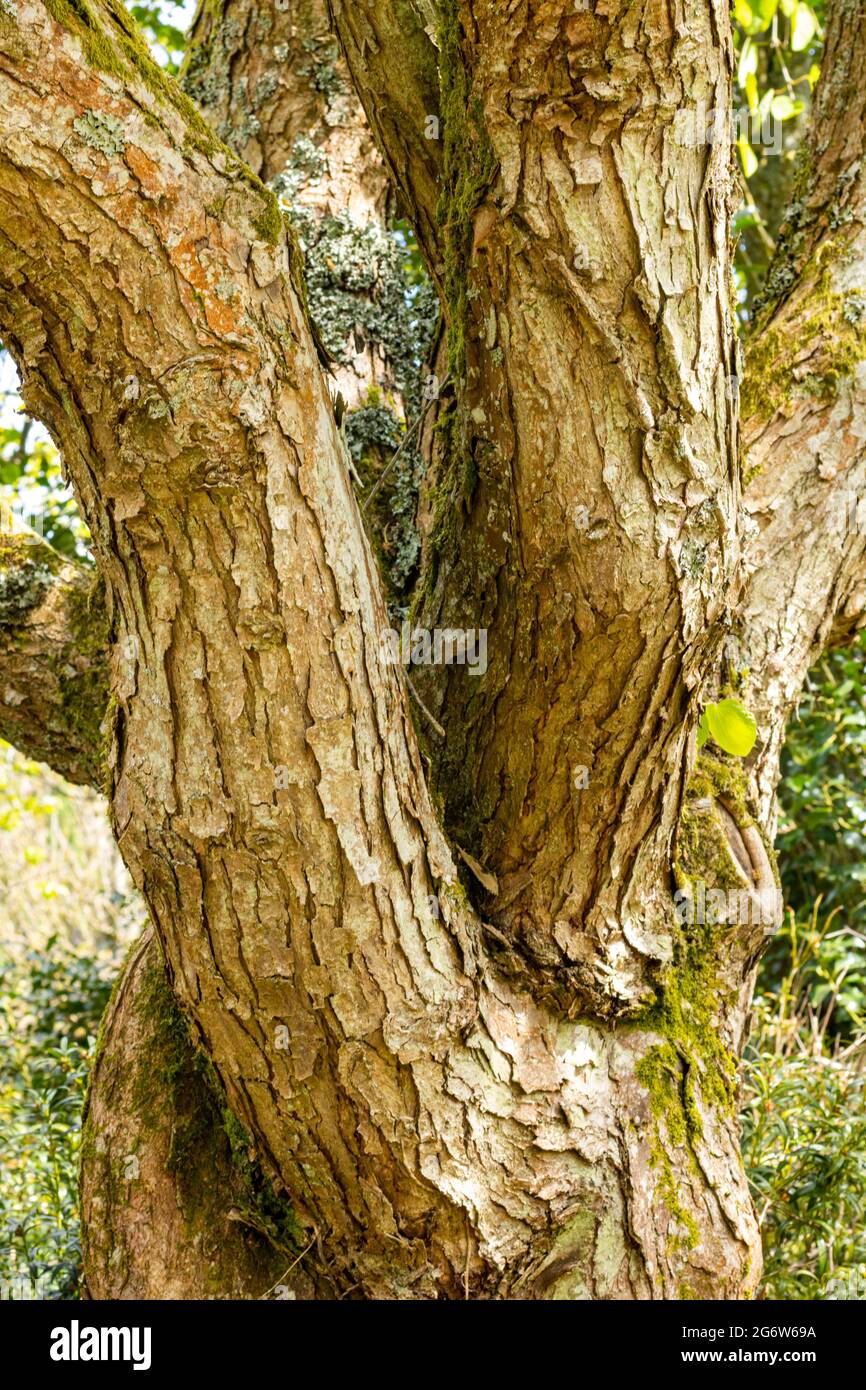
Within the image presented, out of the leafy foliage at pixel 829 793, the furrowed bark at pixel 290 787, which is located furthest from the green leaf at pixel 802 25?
the leafy foliage at pixel 829 793

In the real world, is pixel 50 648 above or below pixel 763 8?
below

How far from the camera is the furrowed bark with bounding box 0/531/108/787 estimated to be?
2.52 metres

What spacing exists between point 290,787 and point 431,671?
610 mm

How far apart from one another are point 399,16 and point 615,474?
38.0 inches

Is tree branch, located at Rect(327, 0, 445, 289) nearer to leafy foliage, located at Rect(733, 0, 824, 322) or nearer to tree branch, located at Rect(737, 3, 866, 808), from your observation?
tree branch, located at Rect(737, 3, 866, 808)

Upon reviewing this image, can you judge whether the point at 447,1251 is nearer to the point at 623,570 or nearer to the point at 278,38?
the point at 623,570

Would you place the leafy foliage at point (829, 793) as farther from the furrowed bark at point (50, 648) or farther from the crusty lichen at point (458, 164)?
the crusty lichen at point (458, 164)

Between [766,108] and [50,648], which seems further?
[766,108]

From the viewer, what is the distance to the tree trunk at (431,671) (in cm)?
146

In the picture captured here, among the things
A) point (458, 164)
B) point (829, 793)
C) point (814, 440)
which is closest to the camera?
point (458, 164)

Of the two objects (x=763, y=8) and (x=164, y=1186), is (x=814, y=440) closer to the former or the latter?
(x=763, y=8)

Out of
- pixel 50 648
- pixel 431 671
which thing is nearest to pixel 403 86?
pixel 431 671

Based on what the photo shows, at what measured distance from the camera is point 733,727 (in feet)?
6.12

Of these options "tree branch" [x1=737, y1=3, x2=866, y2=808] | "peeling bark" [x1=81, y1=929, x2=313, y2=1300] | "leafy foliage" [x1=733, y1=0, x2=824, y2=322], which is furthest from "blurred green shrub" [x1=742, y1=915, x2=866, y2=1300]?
"leafy foliage" [x1=733, y1=0, x2=824, y2=322]
